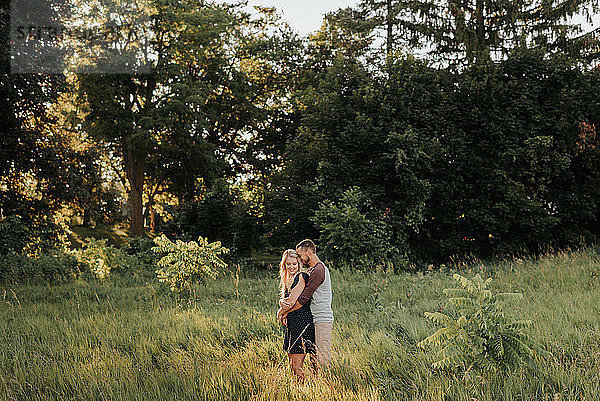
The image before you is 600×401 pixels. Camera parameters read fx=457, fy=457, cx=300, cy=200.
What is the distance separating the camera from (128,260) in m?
14.2

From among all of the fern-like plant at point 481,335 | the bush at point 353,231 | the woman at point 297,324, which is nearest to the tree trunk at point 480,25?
the bush at point 353,231

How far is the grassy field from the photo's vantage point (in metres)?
4.28

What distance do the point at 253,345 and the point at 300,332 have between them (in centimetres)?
115

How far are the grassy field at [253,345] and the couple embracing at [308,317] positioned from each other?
0.76ft

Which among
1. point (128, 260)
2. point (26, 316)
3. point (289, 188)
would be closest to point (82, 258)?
point (128, 260)

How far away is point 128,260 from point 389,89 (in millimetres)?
9926

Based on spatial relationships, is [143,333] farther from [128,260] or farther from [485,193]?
[485,193]

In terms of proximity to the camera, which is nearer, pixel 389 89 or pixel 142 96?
pixel 389 89

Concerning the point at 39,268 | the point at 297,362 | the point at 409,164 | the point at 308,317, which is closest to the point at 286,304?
the point at 308,317

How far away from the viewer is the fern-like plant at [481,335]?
13.6ft

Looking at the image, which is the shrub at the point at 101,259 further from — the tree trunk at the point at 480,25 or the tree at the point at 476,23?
the tree trunk at the point at 480,25

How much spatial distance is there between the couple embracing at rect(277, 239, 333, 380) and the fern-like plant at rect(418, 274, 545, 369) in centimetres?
125

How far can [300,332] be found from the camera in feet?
16.5

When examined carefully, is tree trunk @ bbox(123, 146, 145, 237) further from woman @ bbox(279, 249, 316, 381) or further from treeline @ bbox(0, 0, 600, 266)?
woman @ bbox(279, 249, 316, 381)
